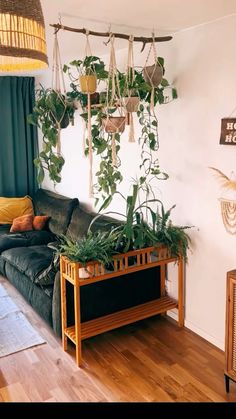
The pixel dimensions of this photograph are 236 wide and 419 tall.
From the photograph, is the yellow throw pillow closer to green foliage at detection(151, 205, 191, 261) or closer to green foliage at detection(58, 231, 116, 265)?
green foliage at detection(58, 231, 116, 265)

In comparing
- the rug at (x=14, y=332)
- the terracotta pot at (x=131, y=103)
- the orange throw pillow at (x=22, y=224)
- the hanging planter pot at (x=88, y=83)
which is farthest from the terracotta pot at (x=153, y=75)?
the orange throw pillow at (x=22, y=224)

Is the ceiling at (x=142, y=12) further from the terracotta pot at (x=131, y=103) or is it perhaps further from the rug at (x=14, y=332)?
the rug at (x=14, y=332)

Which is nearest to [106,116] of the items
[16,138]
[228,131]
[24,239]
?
[228,131]

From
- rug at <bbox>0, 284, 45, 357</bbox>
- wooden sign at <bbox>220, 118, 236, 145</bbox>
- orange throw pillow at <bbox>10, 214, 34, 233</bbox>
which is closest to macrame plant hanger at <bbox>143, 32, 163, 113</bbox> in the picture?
wooden sign at <bbox>220, 118, 236, 145</bbox>

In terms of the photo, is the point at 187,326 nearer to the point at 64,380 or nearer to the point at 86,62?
the point at 64,380

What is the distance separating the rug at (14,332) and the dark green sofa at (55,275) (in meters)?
0.14

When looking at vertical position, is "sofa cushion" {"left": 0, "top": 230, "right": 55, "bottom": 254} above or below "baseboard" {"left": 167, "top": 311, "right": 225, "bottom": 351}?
above

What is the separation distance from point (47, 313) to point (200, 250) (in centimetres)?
131

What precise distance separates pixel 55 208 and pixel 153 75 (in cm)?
223

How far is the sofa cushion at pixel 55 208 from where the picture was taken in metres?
4.34

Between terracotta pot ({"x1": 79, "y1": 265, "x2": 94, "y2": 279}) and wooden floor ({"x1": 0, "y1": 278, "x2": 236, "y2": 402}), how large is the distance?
605 mm

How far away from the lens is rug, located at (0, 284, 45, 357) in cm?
291

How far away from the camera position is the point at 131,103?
2830mm

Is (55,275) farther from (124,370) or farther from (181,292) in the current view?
(181,292)
